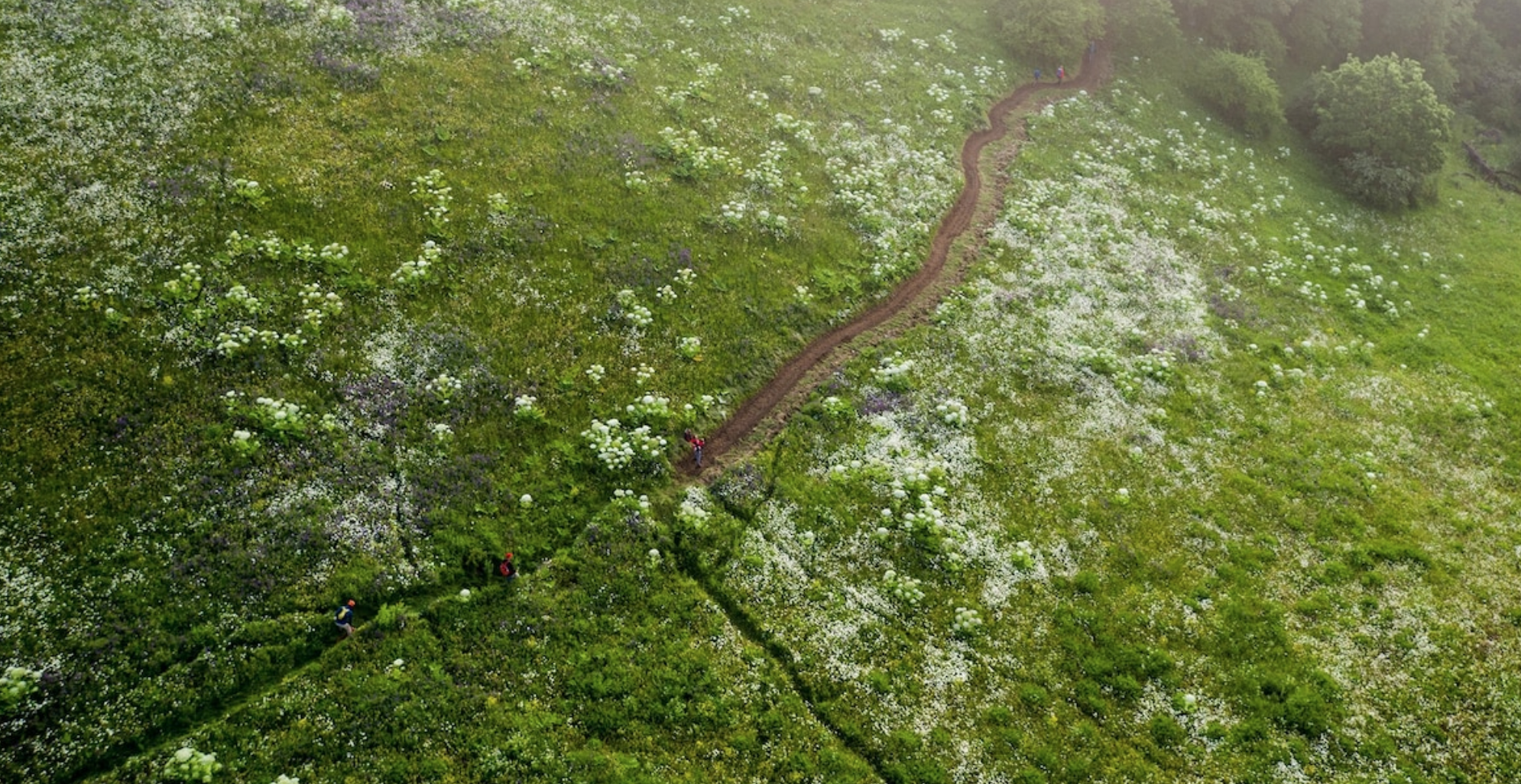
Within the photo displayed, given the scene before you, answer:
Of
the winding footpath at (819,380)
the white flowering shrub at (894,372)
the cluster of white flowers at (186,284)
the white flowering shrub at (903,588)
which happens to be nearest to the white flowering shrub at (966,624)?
the white flowering shrub at (903,588)

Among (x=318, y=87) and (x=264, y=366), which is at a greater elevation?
(x=318, y=87)

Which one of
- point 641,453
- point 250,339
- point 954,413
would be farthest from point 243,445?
point 954,413

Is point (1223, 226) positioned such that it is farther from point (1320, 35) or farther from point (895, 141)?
point (1320, 35)

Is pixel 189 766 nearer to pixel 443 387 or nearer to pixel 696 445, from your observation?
pixel 443 387

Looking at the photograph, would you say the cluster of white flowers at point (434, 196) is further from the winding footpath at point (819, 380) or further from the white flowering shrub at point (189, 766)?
the white flowering shrub at point (189, 766)

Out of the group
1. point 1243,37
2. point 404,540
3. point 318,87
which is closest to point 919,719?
point 404,540

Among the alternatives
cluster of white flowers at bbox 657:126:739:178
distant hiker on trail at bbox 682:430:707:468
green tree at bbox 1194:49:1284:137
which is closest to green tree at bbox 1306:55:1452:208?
green tree at bbox 1194:49:1284:137

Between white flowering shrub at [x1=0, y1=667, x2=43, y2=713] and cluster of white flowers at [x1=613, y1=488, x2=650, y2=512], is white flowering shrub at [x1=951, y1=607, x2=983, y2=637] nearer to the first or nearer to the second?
cluster of white flowers at [x1=613, y1=488, x2=650, y2=512]
